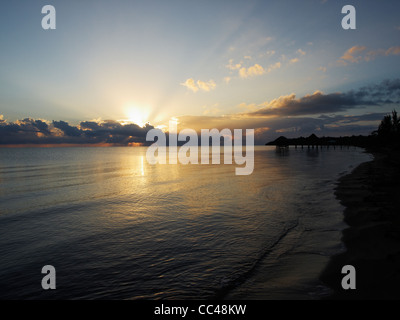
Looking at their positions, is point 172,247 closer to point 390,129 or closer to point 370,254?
point 370,254

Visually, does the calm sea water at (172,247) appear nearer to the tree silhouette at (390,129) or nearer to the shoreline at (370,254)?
the shoreline at (370,254)

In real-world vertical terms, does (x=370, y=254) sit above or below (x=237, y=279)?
above

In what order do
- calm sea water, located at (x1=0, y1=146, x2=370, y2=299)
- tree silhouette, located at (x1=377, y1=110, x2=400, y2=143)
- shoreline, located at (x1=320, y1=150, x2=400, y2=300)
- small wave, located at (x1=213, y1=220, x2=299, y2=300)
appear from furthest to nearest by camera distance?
tree silhouette, located at (x1=377, y1=110, x2=400, y2=143), calm sea water, located at (x1=0, y1=146, x2=370, y2=299), small wave, located at (x1=213, y1=220, x2=299, y2=300), shoreline, located at (x1=320, y1=150, x2=400, y2=300)

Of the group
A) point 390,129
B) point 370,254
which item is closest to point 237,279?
point 370,254

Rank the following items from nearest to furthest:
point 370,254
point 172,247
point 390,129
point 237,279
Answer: point 237,279 < point 370,254 < point 172,247 < point 390,129

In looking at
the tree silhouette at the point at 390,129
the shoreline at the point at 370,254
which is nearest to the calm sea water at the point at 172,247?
the shoreline at the point at 370,254

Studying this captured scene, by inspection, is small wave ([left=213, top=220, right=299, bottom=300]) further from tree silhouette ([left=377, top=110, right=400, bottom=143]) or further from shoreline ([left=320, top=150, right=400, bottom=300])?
tree silhouette ([left=377, top=110, right=400, bottom=143])

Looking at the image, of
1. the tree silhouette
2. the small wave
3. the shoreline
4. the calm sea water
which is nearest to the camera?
the shoreline

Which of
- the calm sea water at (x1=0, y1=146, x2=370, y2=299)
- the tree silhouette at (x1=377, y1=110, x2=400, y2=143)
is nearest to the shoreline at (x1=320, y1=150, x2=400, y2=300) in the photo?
the calm sea water at (x1=0, y1=146, x2=370, y2=299)

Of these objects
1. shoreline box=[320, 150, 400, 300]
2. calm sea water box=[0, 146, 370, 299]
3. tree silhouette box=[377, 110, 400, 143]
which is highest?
tree silhouette box=[377, 110, 400, 143]

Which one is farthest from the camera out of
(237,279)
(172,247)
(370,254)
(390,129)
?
(390,129)

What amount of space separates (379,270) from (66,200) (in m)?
20.1

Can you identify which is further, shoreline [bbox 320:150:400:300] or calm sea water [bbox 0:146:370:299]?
calm sea water [bbox 0:146:370:299]
